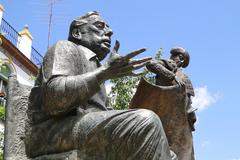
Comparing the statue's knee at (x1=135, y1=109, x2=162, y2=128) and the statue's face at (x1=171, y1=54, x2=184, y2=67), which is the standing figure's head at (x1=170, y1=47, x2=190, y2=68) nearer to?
the statue's face at (x1=171, y1=54, x2=184, y2=67)

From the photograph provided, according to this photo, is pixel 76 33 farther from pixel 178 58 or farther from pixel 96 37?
pixel 178 58

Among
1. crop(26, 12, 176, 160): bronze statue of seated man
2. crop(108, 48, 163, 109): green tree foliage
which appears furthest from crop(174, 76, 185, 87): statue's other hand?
crop(108, 48, 163, 109): green tree foliage

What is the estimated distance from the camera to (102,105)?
12.6 feet

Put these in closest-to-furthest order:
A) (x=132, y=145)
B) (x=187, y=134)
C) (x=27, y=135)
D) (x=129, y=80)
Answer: (x=132, y=145) < (x=27, y=135) < (x=187, y=134) < (x=129, y=80)

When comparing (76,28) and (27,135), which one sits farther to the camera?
(76,28)

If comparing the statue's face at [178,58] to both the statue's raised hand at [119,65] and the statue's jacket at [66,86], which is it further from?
the statue's raised hand at [119,65]

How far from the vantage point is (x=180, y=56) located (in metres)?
4.89

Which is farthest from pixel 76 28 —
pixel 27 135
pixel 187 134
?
pixel 187 134

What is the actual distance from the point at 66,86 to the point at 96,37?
934 mm

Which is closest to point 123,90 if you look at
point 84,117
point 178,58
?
point 178,58

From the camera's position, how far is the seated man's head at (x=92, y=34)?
420 centimetres

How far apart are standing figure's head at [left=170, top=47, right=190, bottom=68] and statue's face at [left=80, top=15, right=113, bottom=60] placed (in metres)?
0.91

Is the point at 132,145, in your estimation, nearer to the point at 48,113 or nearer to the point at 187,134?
the point at 48,113

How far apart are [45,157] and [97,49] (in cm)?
116
